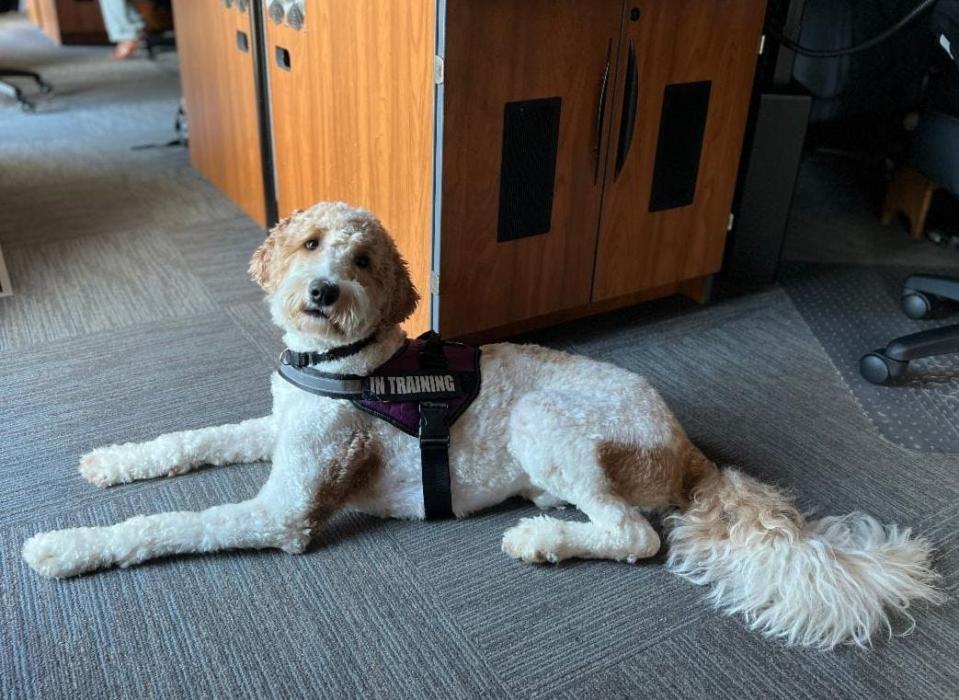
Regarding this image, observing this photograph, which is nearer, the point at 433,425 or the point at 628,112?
the point at 433,425

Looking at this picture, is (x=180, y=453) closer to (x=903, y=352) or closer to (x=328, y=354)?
(x=328, y=354)

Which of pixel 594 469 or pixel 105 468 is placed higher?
pixel 594 469

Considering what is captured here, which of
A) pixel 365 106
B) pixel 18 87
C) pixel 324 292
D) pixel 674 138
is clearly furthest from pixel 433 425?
pixel 18 87

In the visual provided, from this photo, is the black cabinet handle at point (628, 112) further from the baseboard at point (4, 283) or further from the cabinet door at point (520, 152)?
the baseboard at point (4, 283)

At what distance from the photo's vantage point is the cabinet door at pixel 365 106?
205 cm

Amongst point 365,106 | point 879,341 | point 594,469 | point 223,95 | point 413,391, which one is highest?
point 365,106

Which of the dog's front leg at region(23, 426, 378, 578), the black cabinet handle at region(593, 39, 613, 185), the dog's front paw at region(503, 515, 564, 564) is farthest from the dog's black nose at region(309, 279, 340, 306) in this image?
the black cabinet handle at region(593, 39, 613, 185)

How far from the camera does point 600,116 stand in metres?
2.25

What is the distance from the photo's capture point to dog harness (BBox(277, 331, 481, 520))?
1634mm

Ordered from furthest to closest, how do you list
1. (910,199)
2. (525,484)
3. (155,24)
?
1. (155,24)
2. (910,199)
3. (525,484)

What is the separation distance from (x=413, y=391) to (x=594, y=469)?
1.23 ft

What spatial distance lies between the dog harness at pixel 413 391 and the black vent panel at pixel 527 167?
64cm

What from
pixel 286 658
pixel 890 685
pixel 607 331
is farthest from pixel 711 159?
pixel 286 658

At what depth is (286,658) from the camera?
57.5 inches
